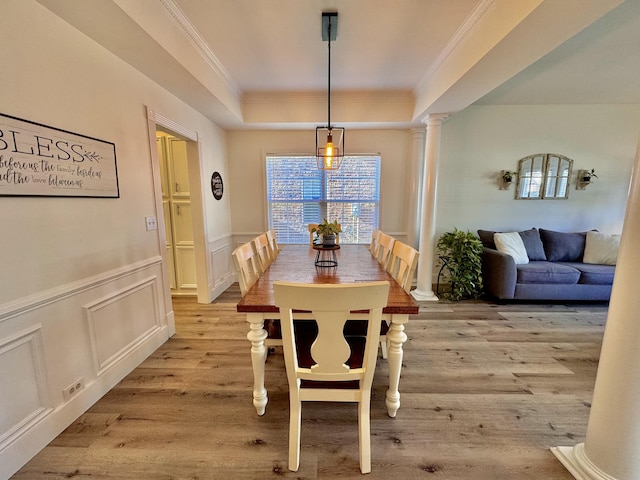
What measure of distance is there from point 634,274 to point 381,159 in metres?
3.36

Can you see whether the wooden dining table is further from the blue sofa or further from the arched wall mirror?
the arched wall mirror

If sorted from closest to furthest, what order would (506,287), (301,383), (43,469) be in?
(43,469), (301,383), (506,287)

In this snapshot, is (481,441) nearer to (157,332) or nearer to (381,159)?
(157,332)

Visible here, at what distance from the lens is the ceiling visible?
5.41 feet

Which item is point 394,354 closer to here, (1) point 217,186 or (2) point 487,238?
(2) point 487,238

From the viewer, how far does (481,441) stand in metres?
1.51

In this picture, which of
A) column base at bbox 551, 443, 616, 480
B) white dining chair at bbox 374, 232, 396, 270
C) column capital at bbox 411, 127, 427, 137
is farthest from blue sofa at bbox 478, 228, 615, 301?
column base at bbox 551, 443, 616, 480

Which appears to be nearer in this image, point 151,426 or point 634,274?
point 634,274

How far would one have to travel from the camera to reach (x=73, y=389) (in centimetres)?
166

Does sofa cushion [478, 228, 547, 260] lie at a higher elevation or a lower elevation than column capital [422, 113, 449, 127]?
lower

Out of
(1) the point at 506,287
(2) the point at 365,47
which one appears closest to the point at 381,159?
(2) the point at 365,47

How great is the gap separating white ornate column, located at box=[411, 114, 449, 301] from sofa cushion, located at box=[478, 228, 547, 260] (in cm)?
89

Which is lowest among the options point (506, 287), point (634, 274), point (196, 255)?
point (506, 287)

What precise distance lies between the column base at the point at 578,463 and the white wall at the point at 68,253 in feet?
9.04
